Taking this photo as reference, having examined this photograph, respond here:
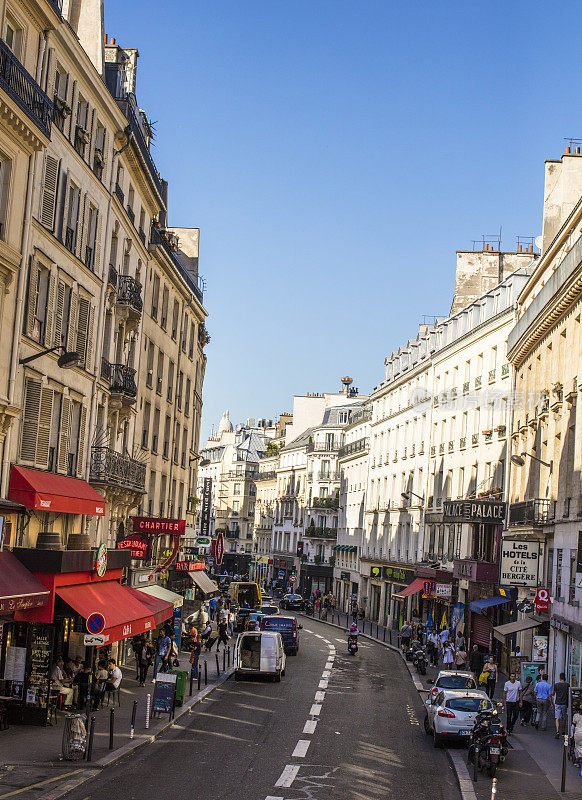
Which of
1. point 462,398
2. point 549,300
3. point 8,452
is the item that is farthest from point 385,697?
point 462,398

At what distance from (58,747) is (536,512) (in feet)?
63.3

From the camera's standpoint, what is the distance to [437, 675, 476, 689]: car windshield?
2700 cm

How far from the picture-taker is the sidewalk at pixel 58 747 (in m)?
17.2

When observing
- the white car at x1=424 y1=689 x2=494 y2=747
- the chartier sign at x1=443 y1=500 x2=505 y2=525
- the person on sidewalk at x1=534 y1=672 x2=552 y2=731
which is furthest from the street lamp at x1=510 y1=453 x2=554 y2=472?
the white car at x1=424 y1=689 x2=494 y2=747

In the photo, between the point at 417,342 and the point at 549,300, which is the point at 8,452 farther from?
the point at 417,342

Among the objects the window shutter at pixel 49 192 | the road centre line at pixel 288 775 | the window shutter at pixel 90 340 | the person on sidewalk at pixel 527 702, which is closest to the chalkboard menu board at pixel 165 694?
the road centre line at pixel 288 775

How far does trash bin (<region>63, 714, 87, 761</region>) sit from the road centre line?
12.5 ft

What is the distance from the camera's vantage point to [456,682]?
2727 centimetres

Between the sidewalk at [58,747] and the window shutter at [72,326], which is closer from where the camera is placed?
the sidewalk at [58,747]

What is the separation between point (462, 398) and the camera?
178ft

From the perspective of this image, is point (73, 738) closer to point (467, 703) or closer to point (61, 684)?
point (61, 684)

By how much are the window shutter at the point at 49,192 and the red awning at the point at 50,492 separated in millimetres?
6359

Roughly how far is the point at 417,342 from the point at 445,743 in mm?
49676

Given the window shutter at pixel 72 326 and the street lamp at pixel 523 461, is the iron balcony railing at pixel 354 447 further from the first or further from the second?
the window shutter at pixel 72 326
